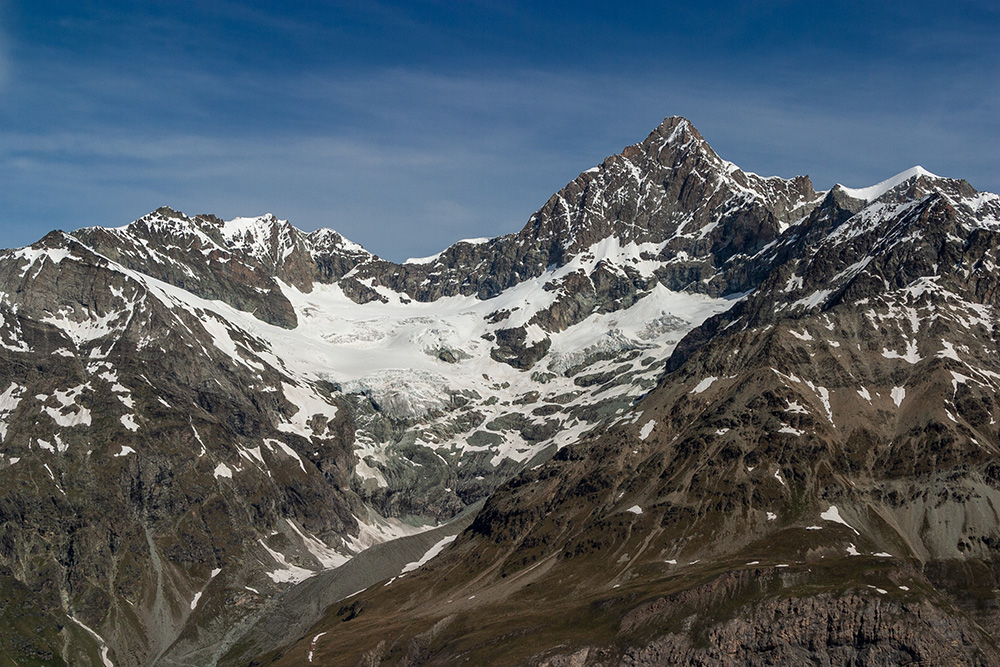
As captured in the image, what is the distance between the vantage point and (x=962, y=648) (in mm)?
194125

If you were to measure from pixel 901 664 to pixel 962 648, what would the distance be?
10.6 m

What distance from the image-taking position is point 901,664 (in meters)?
196
